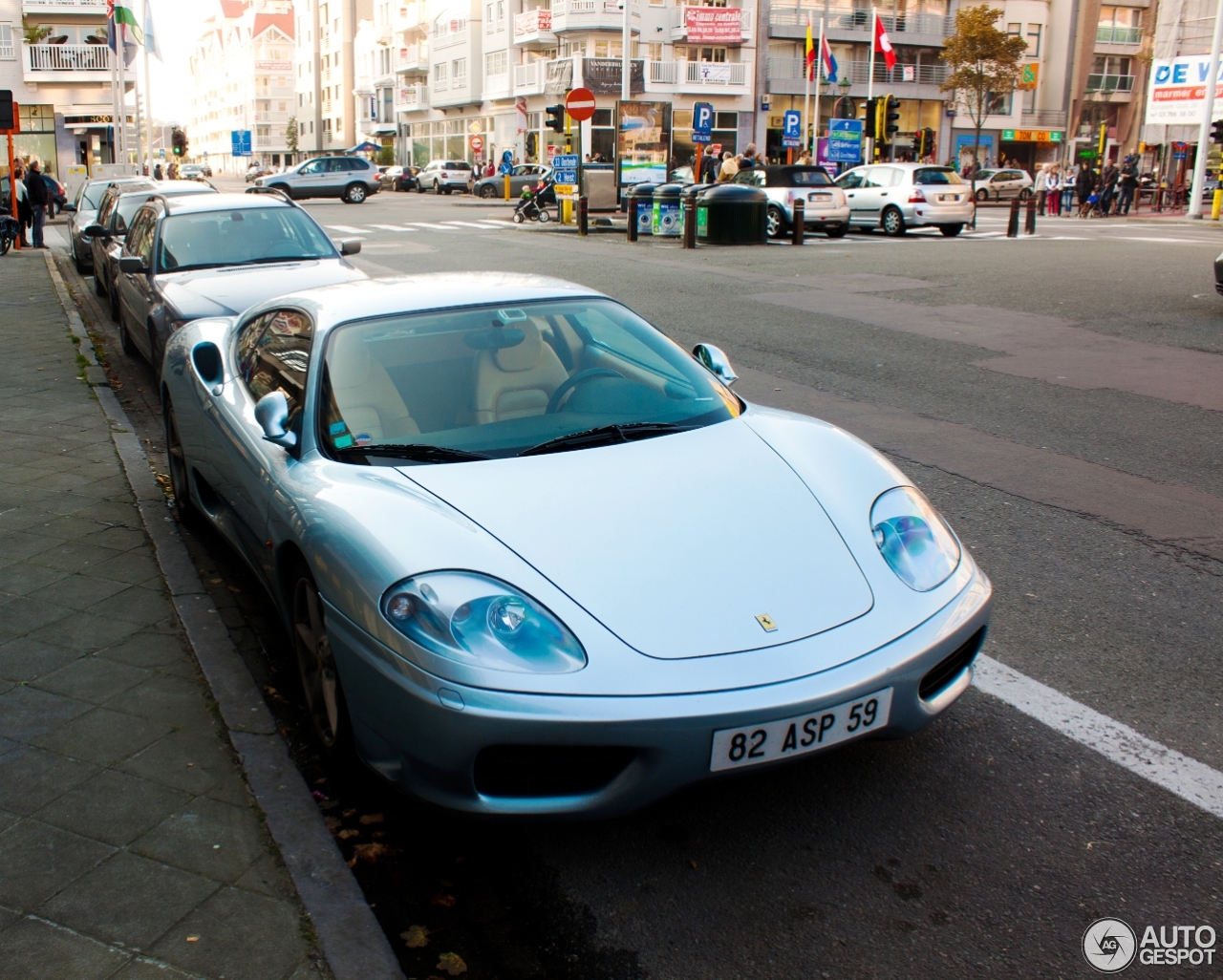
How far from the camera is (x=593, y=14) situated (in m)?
55.3

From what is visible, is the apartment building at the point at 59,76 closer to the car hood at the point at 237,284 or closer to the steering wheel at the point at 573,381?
the car hood at the point at 237,284

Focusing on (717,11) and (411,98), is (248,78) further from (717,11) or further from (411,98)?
(717,11)

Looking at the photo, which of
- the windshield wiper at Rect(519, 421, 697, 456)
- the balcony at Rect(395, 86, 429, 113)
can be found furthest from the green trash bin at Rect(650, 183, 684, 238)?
the balcony at Rect(395, 86, 429, 113)

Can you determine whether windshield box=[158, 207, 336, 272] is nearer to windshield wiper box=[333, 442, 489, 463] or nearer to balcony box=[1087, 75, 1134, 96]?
windshield wiper box=[333, 442, 489, 463]

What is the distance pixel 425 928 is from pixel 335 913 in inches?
8.2

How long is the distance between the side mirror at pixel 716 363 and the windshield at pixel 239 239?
5996 mm

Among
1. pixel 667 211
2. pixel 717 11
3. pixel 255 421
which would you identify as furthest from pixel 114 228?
pixel 717 11

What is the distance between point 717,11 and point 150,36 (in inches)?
1137

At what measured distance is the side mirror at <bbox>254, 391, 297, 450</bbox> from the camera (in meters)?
3.66

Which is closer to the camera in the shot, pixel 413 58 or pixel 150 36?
pixel 150 36

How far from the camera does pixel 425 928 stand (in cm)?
267

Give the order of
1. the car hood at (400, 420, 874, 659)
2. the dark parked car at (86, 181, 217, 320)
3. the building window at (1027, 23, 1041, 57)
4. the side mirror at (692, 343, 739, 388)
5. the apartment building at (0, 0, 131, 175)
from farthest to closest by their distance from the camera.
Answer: the building window at (1027, 23, 1041, 57)
the apartment building at (0, 0, 131, 175)
the dark parked car at (86, 181, 217, 320)
the side mirror at (692, 343, 739, 388)
the car hood at (400, 420, 874, 659)

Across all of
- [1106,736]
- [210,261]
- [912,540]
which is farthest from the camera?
[210,261]

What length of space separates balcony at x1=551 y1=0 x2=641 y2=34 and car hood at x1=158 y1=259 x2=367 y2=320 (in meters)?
50.2
